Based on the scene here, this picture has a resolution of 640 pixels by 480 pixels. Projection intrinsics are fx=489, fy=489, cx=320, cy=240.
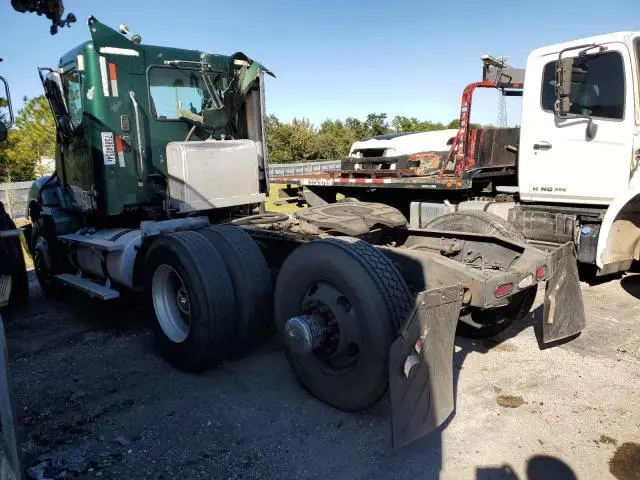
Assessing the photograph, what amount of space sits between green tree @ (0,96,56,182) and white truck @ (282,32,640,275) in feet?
81.1

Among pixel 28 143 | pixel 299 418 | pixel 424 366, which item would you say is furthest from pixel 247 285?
pixel 28 143

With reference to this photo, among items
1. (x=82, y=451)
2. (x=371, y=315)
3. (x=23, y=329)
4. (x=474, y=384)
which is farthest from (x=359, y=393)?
(x=23, y=329)

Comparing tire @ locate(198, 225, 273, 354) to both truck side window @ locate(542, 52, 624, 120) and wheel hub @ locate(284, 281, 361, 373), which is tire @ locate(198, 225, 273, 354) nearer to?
wheel hub @ locate(284, 281, 361, 373)

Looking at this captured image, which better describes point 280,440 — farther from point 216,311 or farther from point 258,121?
point 258,121

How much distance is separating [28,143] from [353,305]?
28.5m

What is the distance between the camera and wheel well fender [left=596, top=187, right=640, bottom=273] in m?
4.92

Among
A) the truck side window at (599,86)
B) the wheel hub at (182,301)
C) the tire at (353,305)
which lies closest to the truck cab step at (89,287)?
the wheel hub at (182,301)

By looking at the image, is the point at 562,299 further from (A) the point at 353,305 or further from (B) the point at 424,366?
(A) the point at 353,305

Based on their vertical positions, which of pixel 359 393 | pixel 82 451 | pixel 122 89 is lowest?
pixel 82 451

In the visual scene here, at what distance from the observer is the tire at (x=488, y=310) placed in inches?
157

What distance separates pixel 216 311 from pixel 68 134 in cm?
306

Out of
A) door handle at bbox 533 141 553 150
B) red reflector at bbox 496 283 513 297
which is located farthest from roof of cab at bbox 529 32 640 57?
red reflector at bbox 496 283 513 297

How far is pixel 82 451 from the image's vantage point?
9.82ft

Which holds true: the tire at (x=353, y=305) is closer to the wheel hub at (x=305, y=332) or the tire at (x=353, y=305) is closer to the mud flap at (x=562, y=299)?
the wheel hub at (x=305, y=332)
